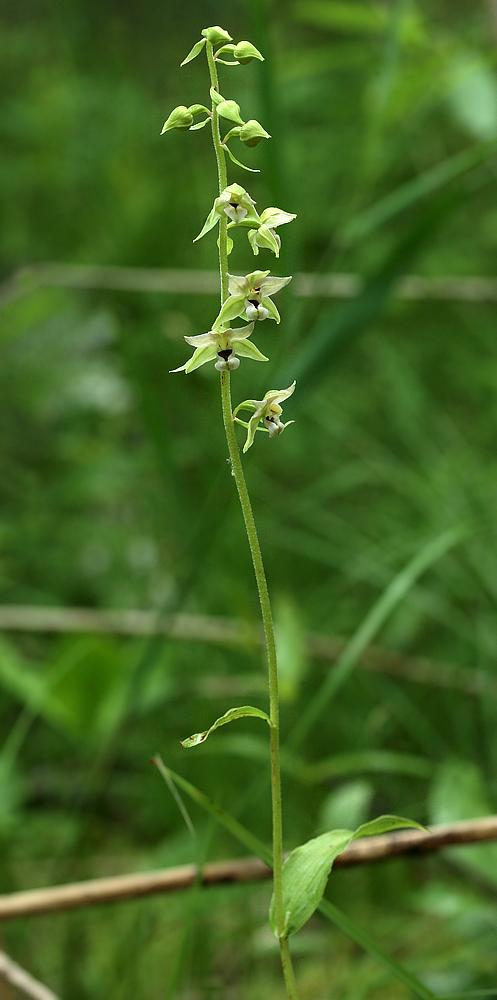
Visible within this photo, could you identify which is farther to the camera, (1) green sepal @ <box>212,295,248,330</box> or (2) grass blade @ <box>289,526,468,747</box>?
(2) grass blade @ <box>289,526,468,747</box>

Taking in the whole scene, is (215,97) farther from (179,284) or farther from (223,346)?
(179,284)

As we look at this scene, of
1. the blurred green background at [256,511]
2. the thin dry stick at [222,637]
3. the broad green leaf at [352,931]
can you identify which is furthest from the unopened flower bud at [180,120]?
the thin dry stick at [222,637]

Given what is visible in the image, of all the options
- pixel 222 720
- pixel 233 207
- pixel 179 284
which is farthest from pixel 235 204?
pixel 179 284

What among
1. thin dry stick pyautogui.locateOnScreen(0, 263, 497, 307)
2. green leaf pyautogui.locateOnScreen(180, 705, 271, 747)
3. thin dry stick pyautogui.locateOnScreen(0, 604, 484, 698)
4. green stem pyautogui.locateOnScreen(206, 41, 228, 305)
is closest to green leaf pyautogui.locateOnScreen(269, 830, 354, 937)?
green leaf pyautogui.locateOnScreen(180, 705, 271, 747)

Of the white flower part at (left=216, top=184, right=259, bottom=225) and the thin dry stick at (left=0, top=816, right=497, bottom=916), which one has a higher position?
the white flower part at (left=216, top=184, right=259, bottom=225)

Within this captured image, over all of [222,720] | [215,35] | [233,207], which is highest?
[215,35]

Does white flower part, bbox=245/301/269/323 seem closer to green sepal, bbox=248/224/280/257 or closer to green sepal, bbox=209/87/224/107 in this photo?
green sepal, bbox=248/224/280/257

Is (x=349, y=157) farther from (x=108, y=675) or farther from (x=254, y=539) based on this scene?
(x=254, y=539)
